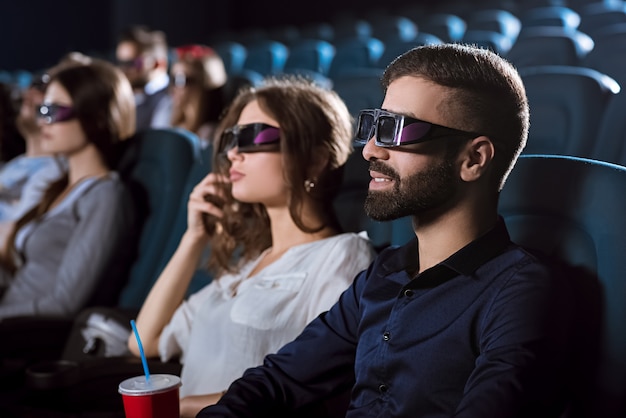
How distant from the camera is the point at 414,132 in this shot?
1013mm

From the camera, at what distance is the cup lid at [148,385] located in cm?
104

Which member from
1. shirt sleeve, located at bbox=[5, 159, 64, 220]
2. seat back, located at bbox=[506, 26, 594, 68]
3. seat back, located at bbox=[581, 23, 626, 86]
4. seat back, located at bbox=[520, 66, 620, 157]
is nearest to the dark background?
seat back, located at bbox=[506, 26, 594, 68]

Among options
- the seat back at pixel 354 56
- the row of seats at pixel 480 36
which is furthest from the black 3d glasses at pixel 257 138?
the seat back at pixel 354 56

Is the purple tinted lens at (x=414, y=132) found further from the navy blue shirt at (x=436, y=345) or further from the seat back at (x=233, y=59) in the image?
the seat back at (x=233, y=59)

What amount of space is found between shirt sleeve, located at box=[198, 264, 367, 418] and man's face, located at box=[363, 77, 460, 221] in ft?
0.58

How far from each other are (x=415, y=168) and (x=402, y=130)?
0.05 meters

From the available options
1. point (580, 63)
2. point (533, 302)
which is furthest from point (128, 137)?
point (533, 302)

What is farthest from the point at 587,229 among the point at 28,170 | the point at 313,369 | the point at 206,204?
the point at 28,170

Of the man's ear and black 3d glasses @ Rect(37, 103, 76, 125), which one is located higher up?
the man's ear

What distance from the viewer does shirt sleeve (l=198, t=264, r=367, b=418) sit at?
1163 mm

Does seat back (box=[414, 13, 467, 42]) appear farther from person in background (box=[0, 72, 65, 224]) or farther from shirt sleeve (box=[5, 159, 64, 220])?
shirt sleeve (box=[5, 159, 64, 220])

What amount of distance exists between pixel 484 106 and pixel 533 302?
0.81 feet

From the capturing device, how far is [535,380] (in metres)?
0.89

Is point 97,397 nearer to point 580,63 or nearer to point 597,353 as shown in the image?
point 597,353
